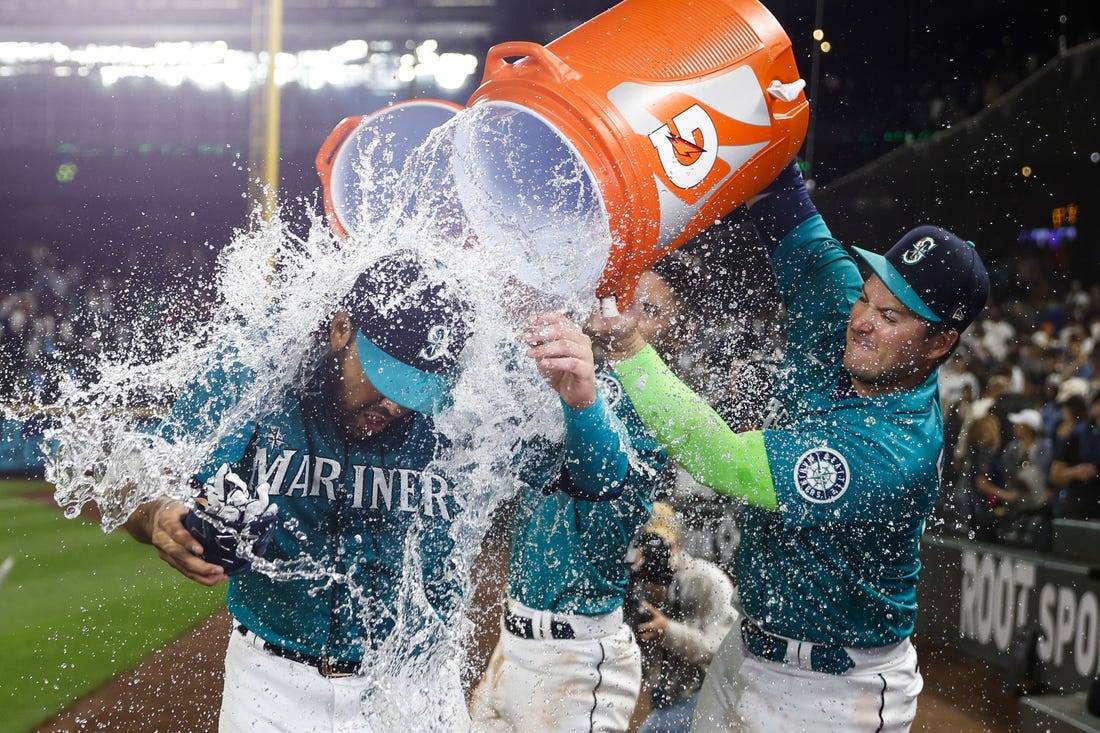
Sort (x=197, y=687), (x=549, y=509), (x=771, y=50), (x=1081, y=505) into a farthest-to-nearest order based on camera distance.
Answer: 1. (x=1081, y=505)
2. (x=197, y=687)
3. (x=549, y=509)
4. (x=771, y=50)

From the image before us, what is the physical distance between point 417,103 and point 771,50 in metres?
0.70

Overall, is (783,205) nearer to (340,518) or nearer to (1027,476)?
(340,518)

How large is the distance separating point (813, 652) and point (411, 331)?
3.46 feet

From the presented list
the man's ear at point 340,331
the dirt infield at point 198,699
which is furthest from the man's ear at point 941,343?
the dirt infield at point 198,699

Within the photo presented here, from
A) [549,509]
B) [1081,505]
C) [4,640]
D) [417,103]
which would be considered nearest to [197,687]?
[4,640]

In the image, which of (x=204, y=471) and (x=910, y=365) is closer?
(x=204, y=471)

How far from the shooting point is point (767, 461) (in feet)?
5.85

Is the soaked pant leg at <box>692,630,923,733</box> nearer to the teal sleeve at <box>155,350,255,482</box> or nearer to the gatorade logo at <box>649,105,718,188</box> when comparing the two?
the gatorade logo at <box>649,105,718,188</box>

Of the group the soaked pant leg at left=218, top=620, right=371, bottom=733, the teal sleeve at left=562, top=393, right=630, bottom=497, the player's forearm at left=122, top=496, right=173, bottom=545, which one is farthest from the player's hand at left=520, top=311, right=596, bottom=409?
the soaked pant leg at left=218, top=620, right=371, bottom=733

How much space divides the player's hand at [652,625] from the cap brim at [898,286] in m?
1.08

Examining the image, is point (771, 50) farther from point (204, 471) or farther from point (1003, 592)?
point (1003, 592)

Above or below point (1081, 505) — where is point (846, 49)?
above

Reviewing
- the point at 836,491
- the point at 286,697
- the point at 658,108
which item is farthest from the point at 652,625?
the point at 658,108

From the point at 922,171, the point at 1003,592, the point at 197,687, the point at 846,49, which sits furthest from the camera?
the point at 197,687
